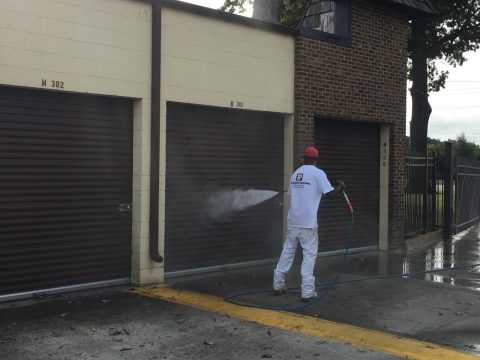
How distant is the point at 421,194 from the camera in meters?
12.9

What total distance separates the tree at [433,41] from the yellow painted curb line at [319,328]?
1408 centimetres

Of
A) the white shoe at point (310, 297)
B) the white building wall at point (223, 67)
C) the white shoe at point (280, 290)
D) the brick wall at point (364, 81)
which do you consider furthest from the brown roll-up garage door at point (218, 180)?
the white shoe at point (310, 297)

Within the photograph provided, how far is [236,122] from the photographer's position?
9.17 m

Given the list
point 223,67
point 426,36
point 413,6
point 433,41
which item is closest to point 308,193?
point 223,67

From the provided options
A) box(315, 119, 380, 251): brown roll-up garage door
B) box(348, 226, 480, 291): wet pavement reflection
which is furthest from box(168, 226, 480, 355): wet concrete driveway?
box(315, 119, 380, 251): brown roll-up garage door

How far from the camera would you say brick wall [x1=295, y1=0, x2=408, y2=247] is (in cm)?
977

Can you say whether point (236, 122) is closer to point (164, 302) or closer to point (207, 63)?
point (207, 63)

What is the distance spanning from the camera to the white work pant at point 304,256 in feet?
22.9

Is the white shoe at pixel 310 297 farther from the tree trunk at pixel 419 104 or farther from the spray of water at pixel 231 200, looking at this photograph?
the tree trunk at pixel 419 104

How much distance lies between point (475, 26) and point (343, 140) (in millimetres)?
14006

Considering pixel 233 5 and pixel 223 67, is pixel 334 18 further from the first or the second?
pixel 233 5

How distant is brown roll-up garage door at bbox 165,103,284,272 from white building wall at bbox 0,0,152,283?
582mm

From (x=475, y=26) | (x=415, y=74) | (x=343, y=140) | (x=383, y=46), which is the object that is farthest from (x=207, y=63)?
(x=475, y=26)

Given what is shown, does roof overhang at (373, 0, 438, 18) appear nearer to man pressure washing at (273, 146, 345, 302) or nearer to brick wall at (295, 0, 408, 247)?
brick wall at (295, 0, 408, 247)
